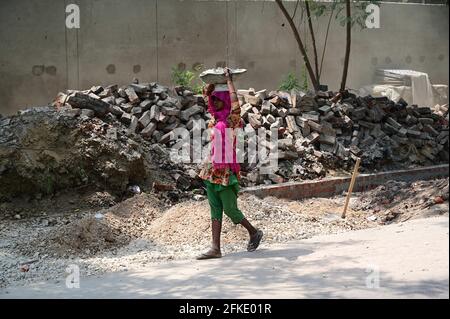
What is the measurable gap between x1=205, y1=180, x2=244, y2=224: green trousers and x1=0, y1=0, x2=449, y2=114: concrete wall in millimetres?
6988

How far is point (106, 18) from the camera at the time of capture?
13.4 metres

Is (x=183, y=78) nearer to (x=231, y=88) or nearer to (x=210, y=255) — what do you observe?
(x=231, y=88)

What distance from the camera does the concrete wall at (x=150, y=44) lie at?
12586 millimetres

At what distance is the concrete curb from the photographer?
9750 millimetres

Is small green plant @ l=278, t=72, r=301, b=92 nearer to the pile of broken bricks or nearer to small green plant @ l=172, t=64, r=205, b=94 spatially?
the pile of broken bricks

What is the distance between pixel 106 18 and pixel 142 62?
109 cm

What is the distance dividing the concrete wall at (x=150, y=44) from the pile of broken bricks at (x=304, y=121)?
258cm

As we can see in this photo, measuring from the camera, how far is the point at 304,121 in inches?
448

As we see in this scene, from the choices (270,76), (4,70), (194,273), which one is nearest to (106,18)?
(4,70)

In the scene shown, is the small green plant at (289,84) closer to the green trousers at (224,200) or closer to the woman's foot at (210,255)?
the green trousers at (224,200)

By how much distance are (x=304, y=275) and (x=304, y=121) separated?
5897 millimetres

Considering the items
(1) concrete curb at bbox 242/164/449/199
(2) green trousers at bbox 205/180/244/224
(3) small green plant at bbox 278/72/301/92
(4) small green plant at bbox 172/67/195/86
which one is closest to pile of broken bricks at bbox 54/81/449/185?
(1) concrete curb at bbox 242/164/449/199

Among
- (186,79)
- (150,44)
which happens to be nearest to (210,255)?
(186,79)

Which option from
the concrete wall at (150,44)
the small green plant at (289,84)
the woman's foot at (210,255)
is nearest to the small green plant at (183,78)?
the concrete wall at (150,44)
